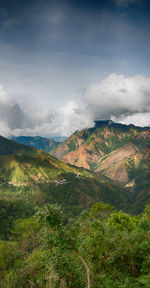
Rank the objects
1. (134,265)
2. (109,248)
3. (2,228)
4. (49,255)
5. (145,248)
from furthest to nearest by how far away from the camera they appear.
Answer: (2,228) < (109,248) < (134,265) < (145,248) < (49,255)

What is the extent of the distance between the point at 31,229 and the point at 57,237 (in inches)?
2113

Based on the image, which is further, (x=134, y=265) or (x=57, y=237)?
(x=134, y=265)

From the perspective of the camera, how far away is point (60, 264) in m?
15.7

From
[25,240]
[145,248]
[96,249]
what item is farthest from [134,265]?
[25,240]

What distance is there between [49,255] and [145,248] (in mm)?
11545

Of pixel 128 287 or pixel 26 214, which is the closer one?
pixel 128 287

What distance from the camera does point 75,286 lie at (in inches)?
674

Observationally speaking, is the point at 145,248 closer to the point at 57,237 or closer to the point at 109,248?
the point at 109,248

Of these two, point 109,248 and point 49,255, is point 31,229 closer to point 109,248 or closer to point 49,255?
point 109,248

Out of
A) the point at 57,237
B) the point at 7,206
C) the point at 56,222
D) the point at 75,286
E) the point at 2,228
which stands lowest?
the point at 2,228


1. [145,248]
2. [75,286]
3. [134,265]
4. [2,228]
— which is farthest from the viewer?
[2,228]

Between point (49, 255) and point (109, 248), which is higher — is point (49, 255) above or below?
above

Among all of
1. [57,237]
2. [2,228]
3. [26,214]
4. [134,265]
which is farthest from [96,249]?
[26,214]

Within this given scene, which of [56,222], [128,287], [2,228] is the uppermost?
[56,222]
